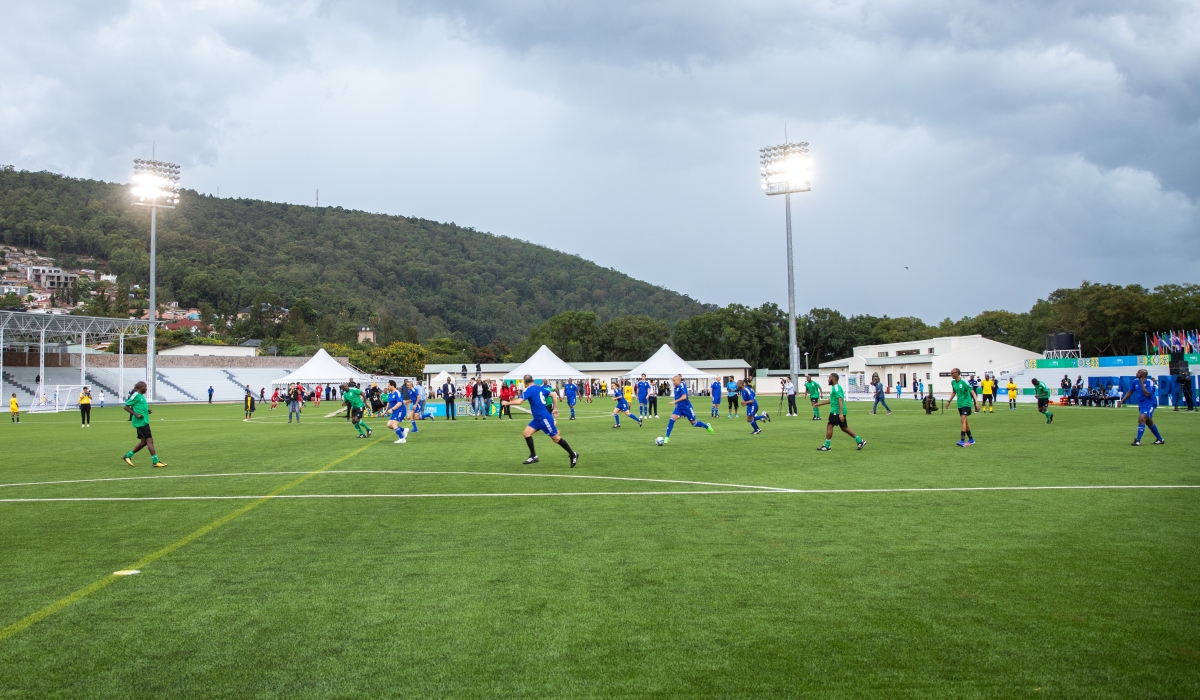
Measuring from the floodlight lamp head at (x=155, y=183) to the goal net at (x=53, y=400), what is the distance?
15309 millimetres

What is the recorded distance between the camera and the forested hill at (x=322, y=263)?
145 m

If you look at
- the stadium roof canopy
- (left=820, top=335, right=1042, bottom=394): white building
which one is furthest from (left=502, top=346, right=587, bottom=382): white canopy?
(left=820, top=335, right=1042, bottom=394): white building

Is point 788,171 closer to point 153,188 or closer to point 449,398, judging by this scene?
point 449,398

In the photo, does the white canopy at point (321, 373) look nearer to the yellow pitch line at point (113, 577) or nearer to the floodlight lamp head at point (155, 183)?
the floodlight lamp head at point (155, 183)

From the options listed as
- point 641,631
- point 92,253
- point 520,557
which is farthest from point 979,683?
point 92,253

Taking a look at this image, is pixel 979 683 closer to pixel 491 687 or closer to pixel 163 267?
pixel 491 687

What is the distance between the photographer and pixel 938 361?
240 feet

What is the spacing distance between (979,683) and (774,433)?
19.2m

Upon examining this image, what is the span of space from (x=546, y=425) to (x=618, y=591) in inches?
340

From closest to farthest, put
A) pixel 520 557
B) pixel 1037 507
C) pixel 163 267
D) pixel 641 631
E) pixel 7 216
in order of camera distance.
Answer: pixel 641 631
pixel 520 557
pixel 1037 507
pixel 163 267
pixel 7 216

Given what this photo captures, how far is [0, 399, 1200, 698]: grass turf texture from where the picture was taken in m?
4.10

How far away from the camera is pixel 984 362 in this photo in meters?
74.8

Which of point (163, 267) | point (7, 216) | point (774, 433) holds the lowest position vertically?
point (774, 433)

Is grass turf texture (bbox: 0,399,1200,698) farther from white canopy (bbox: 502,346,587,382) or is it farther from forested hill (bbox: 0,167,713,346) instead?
forested hill (bbox: 0,167,713,346)
